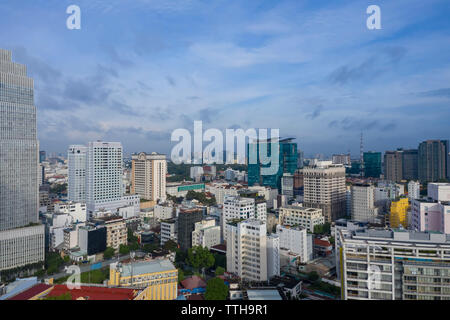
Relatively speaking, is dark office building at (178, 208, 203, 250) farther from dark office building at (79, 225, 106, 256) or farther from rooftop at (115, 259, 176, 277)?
rooftop at (115, 259, 176, 277)

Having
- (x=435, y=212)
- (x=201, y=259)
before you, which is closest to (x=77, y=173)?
(x=201, y=259)

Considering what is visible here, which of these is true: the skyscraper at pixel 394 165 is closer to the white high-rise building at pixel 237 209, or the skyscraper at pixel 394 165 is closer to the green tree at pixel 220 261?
the white high-rise building at pixel 237 209

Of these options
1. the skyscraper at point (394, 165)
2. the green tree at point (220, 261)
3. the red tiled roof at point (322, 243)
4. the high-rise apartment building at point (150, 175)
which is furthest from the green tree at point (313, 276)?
the skyscraper at point (394, 165)

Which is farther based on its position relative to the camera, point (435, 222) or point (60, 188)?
point (60, 188)

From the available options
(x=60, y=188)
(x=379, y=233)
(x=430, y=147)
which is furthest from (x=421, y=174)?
(x=60, y=188)

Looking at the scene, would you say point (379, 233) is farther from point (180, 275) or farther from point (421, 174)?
point (421, 174)
